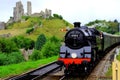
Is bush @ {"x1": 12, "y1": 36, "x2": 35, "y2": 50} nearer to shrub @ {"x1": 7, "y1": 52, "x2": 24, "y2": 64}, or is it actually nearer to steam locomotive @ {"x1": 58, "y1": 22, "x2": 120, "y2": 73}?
shrub @ {"x1": 7, "y1": 52, "x2": 24, "y2": 64}

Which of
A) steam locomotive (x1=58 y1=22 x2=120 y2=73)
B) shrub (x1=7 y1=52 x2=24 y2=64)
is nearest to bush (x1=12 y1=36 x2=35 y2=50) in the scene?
shrub (x1=7 y1=52 x2=24 y2=64)

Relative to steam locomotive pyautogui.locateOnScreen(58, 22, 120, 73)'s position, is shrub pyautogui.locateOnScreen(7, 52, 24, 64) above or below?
below

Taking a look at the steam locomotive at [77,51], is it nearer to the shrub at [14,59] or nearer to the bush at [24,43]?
the shrub at [14,59]

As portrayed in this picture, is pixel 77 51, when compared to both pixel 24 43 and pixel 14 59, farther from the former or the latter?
pixel 24 43

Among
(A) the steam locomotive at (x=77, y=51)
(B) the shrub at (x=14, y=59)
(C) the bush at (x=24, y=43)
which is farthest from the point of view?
(C) the bush at (x=24, y=43)

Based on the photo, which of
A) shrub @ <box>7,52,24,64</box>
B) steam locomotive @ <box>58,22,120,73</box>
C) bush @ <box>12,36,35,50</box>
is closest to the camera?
steam locomotive @ <box>58,22,120,73</box>

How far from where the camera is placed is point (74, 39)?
17.8 m

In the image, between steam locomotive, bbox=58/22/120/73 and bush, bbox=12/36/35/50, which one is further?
bush, bbox=12/36/35/50

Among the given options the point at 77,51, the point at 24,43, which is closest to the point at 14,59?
the point at 77,51

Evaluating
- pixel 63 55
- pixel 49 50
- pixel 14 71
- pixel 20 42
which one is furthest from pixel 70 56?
pixel 20 42

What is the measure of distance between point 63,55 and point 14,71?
422 centimetres

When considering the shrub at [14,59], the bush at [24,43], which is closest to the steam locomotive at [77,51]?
the shrub at [14,59]

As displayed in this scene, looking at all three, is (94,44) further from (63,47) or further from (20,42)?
(20,42)

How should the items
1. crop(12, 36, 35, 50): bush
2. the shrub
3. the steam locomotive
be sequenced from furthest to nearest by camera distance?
crop(12, 36, 35, 50): bush, the shrub, the steam locomotive
